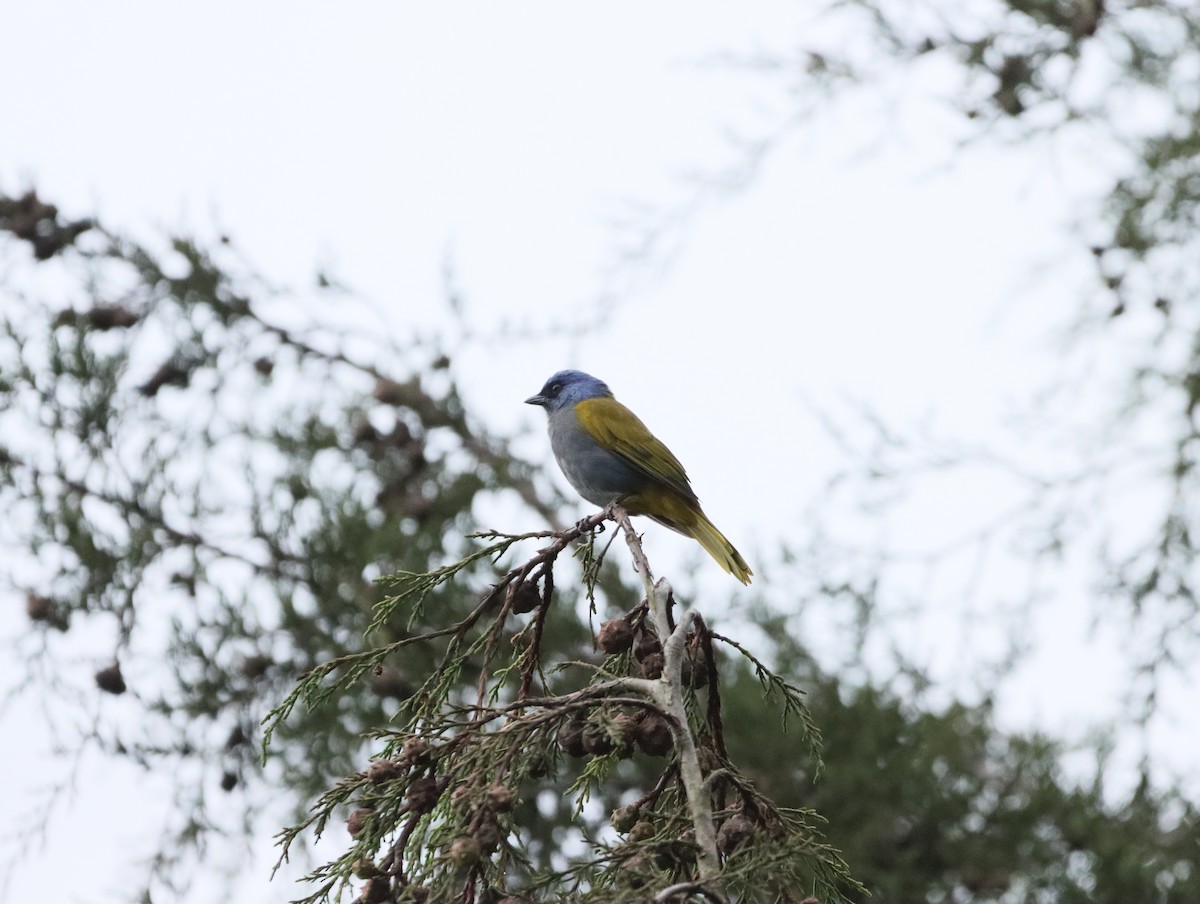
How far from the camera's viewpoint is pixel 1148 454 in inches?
227

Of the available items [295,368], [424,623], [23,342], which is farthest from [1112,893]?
[23,342]

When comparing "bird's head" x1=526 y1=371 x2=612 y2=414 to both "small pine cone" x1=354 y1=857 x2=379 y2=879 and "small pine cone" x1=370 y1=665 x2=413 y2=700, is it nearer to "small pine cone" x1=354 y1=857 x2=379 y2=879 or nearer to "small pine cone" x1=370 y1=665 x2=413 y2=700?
"small pine cone" x1=370 y1=665 x2=413 y2=700

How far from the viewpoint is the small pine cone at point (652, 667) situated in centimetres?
226

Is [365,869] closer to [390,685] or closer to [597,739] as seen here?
[597,739]

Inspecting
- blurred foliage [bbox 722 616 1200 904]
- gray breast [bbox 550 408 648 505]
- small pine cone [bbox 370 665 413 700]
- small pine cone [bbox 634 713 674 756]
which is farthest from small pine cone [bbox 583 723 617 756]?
blurred foliage [bbox 722 616 1200 904]

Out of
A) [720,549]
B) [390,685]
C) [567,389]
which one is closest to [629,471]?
[720,549]

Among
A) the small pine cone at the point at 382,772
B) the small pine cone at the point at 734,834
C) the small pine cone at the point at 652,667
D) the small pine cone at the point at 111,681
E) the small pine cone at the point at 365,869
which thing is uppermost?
the small pine cone at the point at 111,681

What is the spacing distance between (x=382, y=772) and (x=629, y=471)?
8.32 feet

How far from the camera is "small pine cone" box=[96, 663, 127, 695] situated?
15.8ft

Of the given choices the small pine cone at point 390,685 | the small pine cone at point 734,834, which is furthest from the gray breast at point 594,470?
the small pine cone at point 734,834

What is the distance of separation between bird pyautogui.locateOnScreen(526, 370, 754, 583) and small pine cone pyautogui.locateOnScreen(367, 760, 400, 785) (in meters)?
2.24

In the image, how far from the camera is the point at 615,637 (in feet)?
7.59

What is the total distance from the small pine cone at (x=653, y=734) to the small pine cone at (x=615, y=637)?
0.25 metres

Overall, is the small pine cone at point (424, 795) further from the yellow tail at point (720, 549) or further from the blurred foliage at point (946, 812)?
the blurred foliage at point (946, 812)
